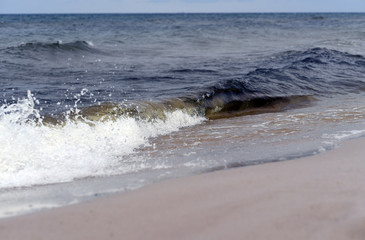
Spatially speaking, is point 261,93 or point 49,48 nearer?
point 261,93

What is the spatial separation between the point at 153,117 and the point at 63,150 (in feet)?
8.58

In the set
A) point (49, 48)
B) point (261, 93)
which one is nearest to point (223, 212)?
point (261, 93)

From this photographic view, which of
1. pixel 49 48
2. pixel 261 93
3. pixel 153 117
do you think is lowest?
pixel 261 93

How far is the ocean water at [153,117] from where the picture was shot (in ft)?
14.1

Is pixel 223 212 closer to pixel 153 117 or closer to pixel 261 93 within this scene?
pixel 153 117

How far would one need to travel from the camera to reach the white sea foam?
4.32m

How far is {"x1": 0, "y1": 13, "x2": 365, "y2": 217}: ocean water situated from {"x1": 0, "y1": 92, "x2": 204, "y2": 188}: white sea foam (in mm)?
12

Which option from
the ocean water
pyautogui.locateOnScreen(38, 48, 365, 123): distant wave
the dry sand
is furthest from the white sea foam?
the dry sand

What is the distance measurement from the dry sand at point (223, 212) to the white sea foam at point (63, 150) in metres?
1.06

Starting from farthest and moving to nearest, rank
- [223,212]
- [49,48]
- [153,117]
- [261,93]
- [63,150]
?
1. [49,48]
2. [261,93]
3. [153,117]
4. [63,150]
5. [223,212]

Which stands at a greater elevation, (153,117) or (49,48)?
(49,48)

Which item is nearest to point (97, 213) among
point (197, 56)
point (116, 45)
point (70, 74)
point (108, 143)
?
point (108, 143)

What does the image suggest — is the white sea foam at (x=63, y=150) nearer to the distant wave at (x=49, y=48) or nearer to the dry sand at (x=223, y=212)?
the dry sand at (x=223, y=212)

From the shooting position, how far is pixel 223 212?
2938 millimetres
